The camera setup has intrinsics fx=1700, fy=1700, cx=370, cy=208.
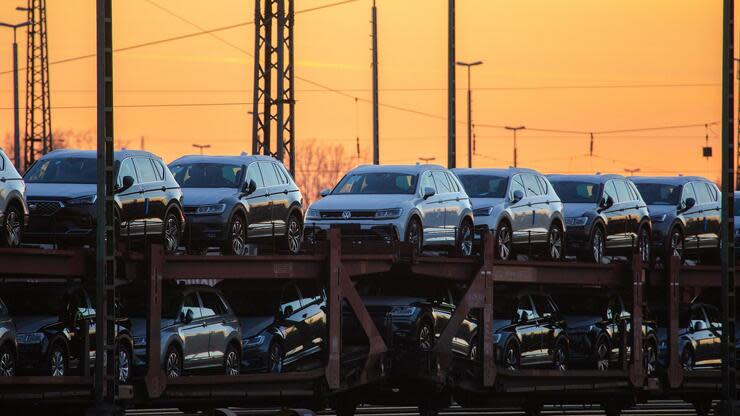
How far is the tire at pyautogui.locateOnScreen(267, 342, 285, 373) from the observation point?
24719mm

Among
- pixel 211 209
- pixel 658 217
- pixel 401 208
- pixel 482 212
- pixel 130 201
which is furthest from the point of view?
pixel 658 217

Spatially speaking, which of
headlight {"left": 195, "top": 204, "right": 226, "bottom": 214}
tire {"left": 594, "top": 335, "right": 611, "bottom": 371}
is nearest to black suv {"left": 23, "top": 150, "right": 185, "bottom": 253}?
headlight {"left": 195, "top": 204, "right": 226, "bottom": 214}

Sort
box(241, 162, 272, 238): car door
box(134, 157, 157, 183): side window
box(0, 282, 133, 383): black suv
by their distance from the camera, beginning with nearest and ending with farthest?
box(0, 282, 133, 383): black suv < box(134, 157, 157, 183): side window < box(241, 162, 272, 238): car door

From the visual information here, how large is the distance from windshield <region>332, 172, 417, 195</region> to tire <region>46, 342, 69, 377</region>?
7343 mm

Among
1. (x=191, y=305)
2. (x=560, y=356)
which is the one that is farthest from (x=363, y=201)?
(x=560, y=356)

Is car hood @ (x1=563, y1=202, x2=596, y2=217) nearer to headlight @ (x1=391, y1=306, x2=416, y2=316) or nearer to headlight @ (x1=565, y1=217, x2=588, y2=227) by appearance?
headlight @ (x1=565, y1=217, x2=588, y2=227)

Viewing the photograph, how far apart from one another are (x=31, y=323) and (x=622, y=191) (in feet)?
46.7

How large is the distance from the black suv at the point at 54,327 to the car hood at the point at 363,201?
210 inches

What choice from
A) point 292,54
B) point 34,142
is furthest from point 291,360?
point 34,142

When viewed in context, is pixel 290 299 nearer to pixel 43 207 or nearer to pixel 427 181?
pixel 427 181

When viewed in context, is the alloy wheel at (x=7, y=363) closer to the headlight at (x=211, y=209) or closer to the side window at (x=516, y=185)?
the headlight at (x=211, y=209)

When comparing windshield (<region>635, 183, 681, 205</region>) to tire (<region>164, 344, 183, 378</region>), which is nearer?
tire (<region>164, 344, 183, 378</region>)

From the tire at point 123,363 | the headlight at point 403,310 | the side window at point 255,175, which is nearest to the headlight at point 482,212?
the headlight at point 403,310

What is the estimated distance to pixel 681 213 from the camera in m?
33.8
